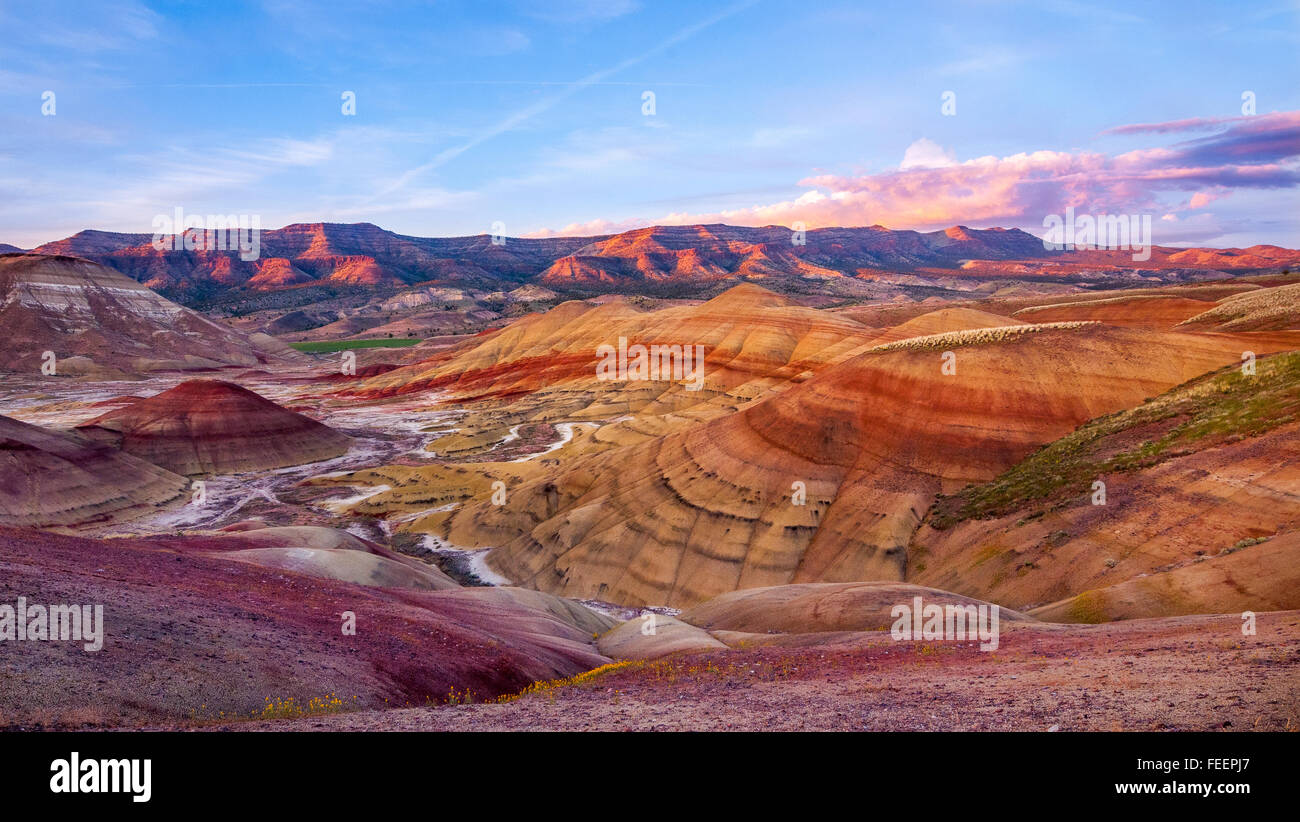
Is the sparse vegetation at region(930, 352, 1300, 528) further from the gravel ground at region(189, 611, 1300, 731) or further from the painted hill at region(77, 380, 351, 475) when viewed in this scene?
the painted hill at region(77, 380, 351, 475)

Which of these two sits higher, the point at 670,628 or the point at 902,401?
the point at 902,401
